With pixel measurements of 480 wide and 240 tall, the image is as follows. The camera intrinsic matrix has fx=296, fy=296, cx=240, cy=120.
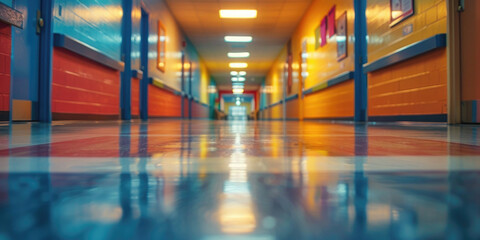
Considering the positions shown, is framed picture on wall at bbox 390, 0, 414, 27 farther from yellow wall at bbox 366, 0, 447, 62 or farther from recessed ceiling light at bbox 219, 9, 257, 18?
recessed ceiling light at bbox 219, 9, 257, 18

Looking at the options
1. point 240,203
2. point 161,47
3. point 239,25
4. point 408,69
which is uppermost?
point 239,25

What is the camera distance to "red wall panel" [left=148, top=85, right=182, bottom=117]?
6695 mm

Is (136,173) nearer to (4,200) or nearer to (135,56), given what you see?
(4,200)

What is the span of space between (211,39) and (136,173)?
10.8 metres

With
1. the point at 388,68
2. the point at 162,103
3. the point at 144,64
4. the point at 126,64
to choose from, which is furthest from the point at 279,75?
the point at 388,68

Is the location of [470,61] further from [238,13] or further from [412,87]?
[238,13]

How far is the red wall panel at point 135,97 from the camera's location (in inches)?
223

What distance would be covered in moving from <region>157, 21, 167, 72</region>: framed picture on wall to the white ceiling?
2.65ft

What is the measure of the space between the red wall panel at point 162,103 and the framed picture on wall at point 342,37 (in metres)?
4.00

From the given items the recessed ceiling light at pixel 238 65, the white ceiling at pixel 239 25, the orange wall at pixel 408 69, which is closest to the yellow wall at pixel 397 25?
the orange wall at pixel 408 69

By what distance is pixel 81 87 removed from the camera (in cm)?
379

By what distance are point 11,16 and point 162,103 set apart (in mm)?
5240

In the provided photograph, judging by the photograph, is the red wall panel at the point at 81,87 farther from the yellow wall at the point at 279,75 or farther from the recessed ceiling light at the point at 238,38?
the yellow wall at the point at 279,75

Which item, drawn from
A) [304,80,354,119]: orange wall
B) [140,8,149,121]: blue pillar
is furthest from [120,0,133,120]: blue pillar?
[304,80,354,119]: orange wall
